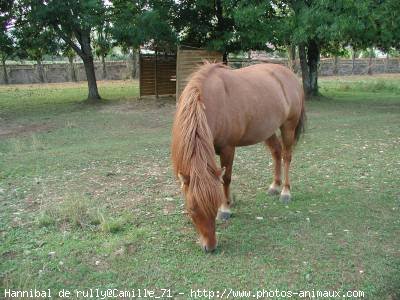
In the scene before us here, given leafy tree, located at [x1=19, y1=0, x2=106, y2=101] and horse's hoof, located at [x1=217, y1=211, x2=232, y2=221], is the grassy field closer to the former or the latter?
horse's hoof, located at [x1=217, y1=211, x2=232, y2=221]

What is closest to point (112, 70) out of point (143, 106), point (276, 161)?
point (143, 106)

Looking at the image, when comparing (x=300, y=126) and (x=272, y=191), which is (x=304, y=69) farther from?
(x=272, y=191)

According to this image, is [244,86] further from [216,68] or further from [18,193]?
[18,193]

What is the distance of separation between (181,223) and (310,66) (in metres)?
13.1

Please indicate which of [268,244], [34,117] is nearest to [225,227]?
[268,244]

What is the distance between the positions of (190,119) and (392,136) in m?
6.63

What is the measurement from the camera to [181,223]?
4.42 m

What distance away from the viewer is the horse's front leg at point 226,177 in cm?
430

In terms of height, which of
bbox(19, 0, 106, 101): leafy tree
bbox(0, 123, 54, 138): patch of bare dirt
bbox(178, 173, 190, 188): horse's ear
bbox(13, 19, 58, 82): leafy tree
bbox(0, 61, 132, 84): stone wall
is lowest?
bbox(0, 123, 54, 138): patch of bare dirt

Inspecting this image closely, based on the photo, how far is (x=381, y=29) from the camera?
10898 millimetres

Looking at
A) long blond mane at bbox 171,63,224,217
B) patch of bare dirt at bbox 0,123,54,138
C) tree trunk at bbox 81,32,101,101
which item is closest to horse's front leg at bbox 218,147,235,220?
long blond mane at bbox 171,63,224,217

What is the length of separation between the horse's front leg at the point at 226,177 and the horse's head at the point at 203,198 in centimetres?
85

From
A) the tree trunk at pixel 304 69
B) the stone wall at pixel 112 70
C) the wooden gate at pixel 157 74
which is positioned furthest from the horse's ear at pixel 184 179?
the stone wall at pixel 112 70

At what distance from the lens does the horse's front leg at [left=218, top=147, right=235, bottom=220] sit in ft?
14.1
